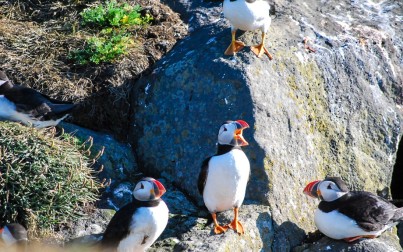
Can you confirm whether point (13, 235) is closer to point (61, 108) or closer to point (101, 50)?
A: point (61, 108)

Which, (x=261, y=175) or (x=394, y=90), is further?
(x=394, y=90)

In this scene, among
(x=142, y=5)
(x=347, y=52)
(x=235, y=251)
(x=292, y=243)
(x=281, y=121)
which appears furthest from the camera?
(x=142, y=5)

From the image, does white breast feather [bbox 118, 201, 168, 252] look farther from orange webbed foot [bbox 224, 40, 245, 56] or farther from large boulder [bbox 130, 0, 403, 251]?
orange webbed foot [bbox 224, 40, 245, 56]

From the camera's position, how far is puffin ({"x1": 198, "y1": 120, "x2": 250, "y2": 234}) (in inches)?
282

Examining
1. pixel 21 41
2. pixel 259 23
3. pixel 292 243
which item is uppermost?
pixel 259 23

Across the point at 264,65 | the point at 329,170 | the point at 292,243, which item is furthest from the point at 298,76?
the point at 292,243

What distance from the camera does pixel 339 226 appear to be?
736 centimetres

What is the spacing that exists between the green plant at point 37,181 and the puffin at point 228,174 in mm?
1144

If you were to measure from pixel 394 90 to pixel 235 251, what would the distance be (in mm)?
3276

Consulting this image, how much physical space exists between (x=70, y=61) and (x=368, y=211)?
11.8 ft

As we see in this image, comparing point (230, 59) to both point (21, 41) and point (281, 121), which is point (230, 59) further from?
point (21, 41)

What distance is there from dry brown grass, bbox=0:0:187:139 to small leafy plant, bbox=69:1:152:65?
9cm

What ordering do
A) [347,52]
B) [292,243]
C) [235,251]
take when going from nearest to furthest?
[235,251] → [292,243] → [347,52]

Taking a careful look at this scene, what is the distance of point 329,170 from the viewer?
839cm
